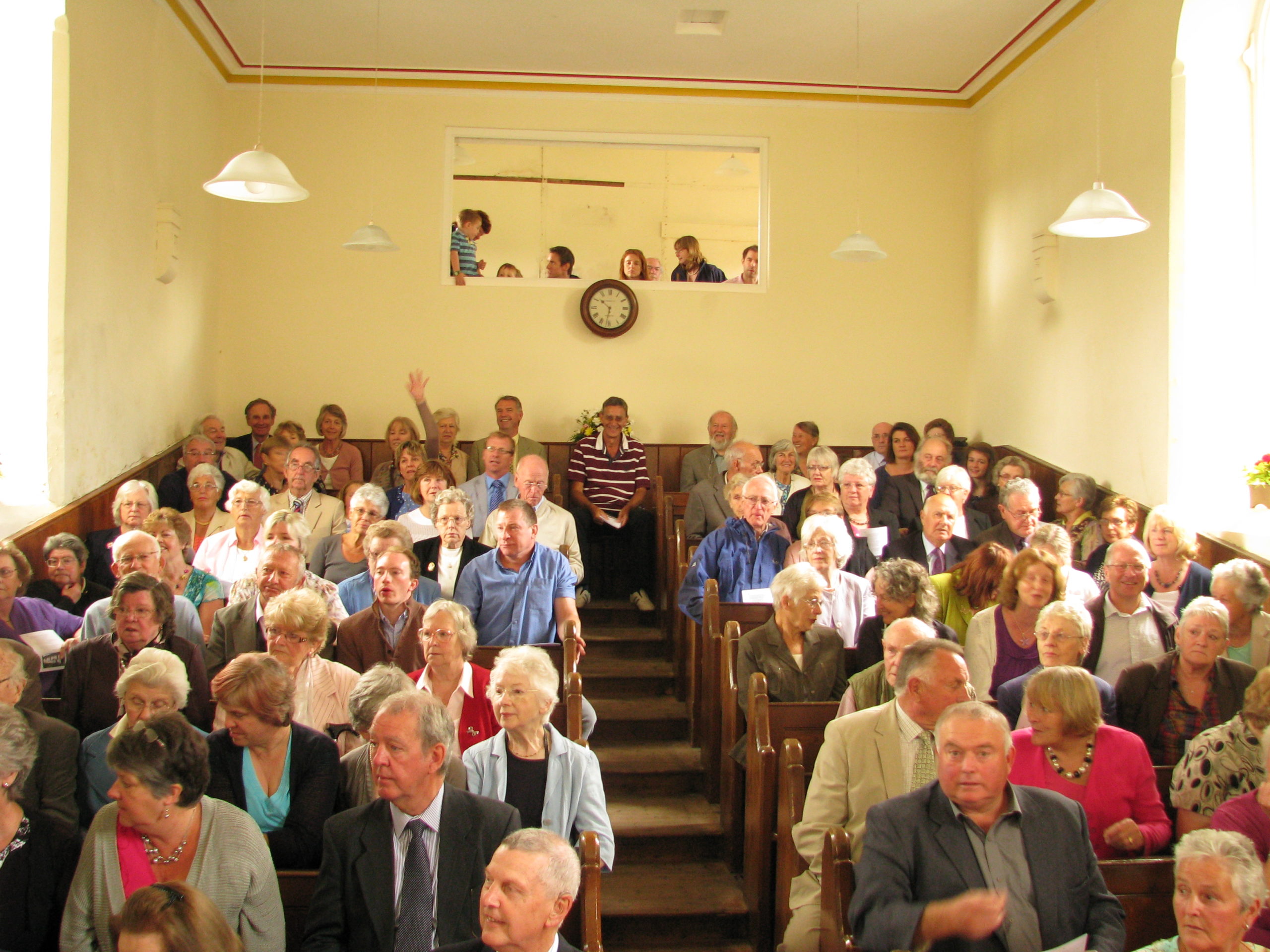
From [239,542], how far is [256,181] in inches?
56.2

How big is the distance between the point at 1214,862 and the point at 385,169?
21.0 feet

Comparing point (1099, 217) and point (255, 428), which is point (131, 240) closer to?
point (255, 428)

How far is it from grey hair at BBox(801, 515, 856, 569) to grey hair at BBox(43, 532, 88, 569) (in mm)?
2648

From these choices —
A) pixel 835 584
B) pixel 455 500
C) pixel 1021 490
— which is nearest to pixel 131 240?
pixel 455 500

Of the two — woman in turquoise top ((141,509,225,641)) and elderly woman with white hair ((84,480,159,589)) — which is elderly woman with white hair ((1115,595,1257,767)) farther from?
elderly woman with white hair ((84,480,159,589))

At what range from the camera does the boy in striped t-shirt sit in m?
7.28

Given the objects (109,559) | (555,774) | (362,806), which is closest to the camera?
(362,806)

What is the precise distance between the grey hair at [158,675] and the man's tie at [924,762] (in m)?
1.76

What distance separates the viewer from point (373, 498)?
4387mm

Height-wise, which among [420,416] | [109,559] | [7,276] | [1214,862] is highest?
[7,276]

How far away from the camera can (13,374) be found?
4.56m

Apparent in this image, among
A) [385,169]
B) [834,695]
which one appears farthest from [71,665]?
[385,169]

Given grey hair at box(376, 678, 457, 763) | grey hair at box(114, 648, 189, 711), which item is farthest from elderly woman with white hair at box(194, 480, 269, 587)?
grey hair at box(376, 678, 457, 763)

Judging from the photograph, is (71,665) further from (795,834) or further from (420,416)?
(420,416)
